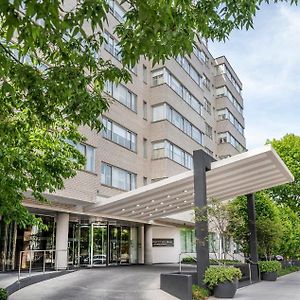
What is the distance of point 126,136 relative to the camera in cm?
2872

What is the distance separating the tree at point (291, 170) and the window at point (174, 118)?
31.3ft

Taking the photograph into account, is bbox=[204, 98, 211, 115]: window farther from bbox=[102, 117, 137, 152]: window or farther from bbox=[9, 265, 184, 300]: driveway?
bbox=[9, 265, 184, 300]: driveway

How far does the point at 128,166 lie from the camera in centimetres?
2841

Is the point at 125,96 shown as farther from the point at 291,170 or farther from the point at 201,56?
A: the point at 291,170

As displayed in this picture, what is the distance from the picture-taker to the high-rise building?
72.2 ft

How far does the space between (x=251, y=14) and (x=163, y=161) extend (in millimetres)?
25189

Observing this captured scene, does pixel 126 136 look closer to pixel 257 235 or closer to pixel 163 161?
pixel 163 161

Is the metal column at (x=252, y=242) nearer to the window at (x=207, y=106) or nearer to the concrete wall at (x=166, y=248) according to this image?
the concrete wall at (x=166, y=248)

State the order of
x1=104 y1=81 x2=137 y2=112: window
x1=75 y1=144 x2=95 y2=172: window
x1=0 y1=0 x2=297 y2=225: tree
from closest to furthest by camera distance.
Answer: x1=0 y1=0 x2=297 y2=225: tree
x1=75 y1=144 x2=95 y2=172: window
x1=104 y1=81 x2=137 y2=112: window

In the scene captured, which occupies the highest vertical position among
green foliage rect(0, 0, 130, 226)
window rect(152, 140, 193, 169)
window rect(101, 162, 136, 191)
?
window rect(152, 140, 193, 169)

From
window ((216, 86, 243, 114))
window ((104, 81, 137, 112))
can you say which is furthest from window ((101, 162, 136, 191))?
window ((216, 86, 243, 114))

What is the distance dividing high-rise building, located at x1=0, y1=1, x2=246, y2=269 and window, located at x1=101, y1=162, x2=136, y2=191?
6 centimetres

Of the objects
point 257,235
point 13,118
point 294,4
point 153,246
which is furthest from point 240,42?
point 153,246

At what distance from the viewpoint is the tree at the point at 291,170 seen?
132ft
